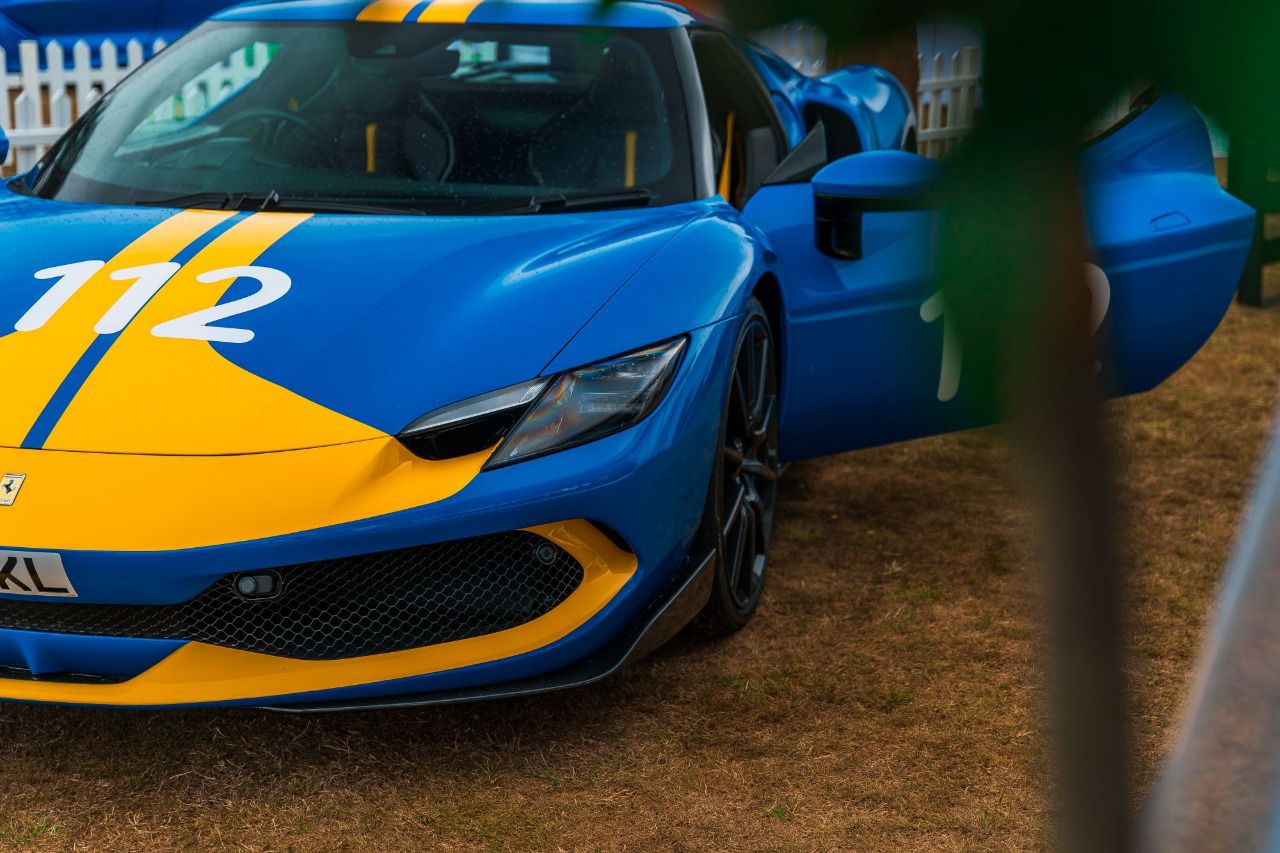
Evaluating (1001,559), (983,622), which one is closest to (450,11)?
(983,622)

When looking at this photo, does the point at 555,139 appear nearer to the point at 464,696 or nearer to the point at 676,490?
the point at 676,490

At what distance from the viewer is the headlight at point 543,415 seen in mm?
2184

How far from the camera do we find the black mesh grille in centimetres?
215

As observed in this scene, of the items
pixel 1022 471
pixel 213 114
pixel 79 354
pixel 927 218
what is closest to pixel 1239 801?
pixel 1022 471

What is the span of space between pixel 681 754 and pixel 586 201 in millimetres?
1086

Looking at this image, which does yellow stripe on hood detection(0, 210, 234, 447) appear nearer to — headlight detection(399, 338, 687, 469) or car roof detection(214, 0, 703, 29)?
headlight detection(399, 338, 687, 469)

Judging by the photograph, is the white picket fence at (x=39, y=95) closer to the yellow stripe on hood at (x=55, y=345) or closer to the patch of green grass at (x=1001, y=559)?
the yellow stripe on hood at (x=55, y=345)

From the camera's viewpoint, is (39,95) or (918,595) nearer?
(918,595)

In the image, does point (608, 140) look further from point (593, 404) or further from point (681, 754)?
point (681, 754)

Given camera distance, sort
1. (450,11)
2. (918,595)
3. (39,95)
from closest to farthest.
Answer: (450,11)
(918,595)
(39,95)

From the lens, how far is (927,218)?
54 cm

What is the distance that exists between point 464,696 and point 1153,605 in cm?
157

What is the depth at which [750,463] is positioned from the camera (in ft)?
9.51

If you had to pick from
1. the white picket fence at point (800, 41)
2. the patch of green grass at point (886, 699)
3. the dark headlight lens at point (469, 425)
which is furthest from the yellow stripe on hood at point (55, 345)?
the white picket fence at point (800, 41)
